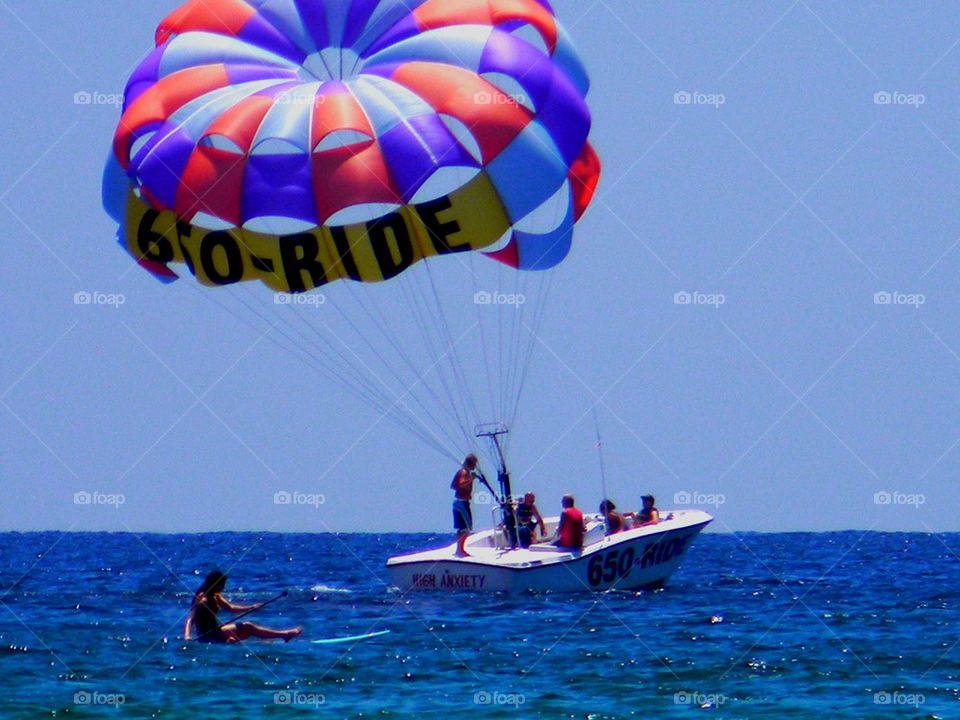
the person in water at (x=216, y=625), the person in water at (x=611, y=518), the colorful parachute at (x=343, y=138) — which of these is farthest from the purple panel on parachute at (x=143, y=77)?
the person in water at (x=611, y=518)

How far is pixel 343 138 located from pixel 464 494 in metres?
4.97

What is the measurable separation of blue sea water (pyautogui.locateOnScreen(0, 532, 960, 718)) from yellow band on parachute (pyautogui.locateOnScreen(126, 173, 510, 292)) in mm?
3785

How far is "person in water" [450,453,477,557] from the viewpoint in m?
19.2

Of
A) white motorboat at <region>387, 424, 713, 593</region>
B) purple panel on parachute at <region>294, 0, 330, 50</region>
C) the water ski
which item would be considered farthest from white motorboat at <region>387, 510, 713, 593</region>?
purple panel on parachute at <region>294, 0, 330, 50</region>

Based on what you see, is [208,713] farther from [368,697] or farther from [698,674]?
[698,674]

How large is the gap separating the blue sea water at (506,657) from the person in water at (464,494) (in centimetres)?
99

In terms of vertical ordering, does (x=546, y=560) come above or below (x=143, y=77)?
below

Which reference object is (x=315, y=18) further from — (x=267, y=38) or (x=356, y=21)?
(x=267, y=38)

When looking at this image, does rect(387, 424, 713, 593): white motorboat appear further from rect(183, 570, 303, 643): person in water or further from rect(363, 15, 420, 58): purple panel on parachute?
rect(363, 15, 420, 58): purple panel on parachute

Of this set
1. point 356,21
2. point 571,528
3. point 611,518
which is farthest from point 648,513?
point 356,21

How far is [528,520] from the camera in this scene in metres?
19.6

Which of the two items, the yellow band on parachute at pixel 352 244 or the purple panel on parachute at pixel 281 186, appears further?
the yellow band on parachute at pixel 352 244

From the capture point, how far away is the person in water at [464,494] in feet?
63.1

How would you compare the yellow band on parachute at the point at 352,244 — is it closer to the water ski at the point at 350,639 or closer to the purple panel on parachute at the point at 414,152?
the purple panel on parachute at the point at 414,152
